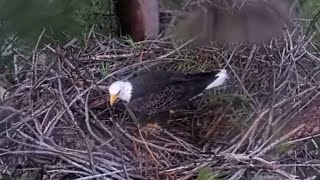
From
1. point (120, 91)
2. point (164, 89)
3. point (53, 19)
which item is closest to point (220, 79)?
point (164, 89)

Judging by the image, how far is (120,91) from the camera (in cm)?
165

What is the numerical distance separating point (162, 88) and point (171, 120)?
0.34 feet

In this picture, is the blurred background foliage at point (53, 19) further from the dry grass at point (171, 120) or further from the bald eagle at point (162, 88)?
the bald eagle at point (162, 88)

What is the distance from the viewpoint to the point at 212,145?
5.08ft

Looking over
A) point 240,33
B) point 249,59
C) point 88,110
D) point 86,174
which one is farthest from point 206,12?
point 86,174

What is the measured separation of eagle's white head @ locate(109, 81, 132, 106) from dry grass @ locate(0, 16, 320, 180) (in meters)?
0.05

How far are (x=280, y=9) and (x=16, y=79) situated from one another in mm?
885

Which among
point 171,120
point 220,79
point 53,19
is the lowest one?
point 171,120

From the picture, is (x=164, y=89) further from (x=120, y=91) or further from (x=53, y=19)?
(x=53, y=19)

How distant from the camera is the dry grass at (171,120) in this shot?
4.66ft

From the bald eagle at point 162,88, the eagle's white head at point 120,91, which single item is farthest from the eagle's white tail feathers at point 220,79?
the eagle's white head at point 120,91

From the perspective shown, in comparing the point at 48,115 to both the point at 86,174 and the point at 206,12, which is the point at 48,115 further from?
the point at 206,12

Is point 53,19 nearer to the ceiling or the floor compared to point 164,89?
nearer to the ceiling

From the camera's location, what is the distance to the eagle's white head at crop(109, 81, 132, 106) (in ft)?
5.40
